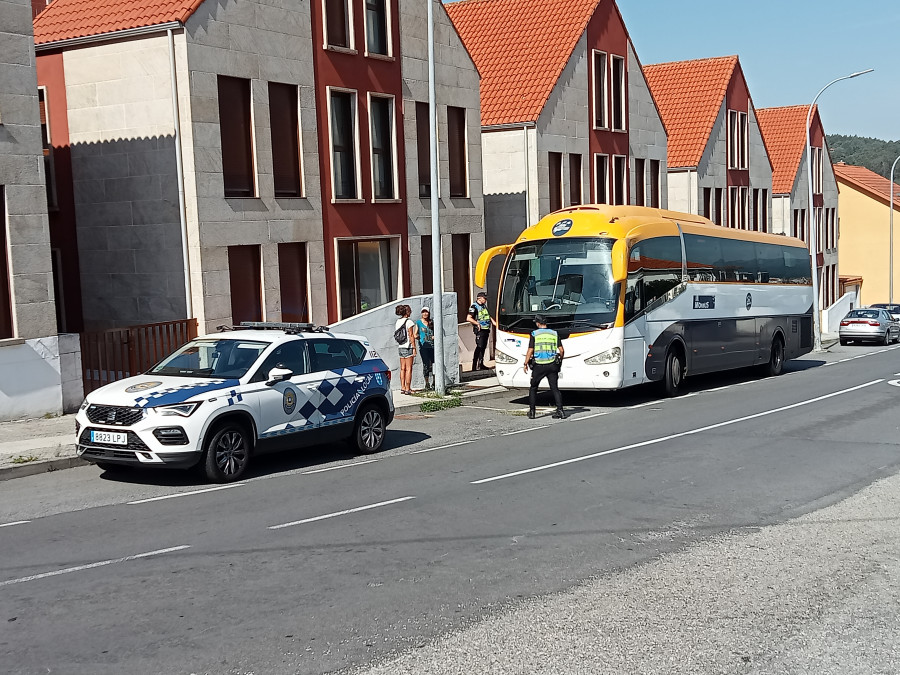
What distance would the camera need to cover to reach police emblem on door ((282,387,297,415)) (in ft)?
43.3

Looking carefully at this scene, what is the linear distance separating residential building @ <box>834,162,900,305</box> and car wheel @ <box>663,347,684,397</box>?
4787cm

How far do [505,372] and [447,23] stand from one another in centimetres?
1080

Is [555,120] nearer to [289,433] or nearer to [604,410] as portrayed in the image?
[604,410]

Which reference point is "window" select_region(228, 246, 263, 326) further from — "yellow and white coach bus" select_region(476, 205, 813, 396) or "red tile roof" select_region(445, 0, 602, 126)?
"red tile roof" select_region(445, 0, 602, 126)

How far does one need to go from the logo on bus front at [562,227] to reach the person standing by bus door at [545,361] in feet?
9.11

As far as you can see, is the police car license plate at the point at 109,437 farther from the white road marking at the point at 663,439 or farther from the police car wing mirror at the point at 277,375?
the white road marking at the point at 663,439

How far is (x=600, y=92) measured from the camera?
34375mm

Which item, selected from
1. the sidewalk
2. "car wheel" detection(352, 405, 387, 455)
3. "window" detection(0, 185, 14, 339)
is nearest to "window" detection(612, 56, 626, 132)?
"car wheel" detection(352, 405, 387, 455)

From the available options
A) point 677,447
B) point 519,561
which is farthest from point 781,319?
point 519,561

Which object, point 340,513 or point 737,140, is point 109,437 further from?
point 737,140

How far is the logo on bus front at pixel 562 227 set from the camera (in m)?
21.0

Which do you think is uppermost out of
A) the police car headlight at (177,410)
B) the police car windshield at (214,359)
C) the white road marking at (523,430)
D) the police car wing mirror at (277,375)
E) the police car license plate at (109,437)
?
the police car windshield at (214,359)

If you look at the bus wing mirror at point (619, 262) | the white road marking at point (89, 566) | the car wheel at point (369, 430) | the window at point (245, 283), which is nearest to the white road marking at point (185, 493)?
the white road marking at point (89, 566)

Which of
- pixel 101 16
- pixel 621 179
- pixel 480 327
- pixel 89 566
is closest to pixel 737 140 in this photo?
pixel 621 179
